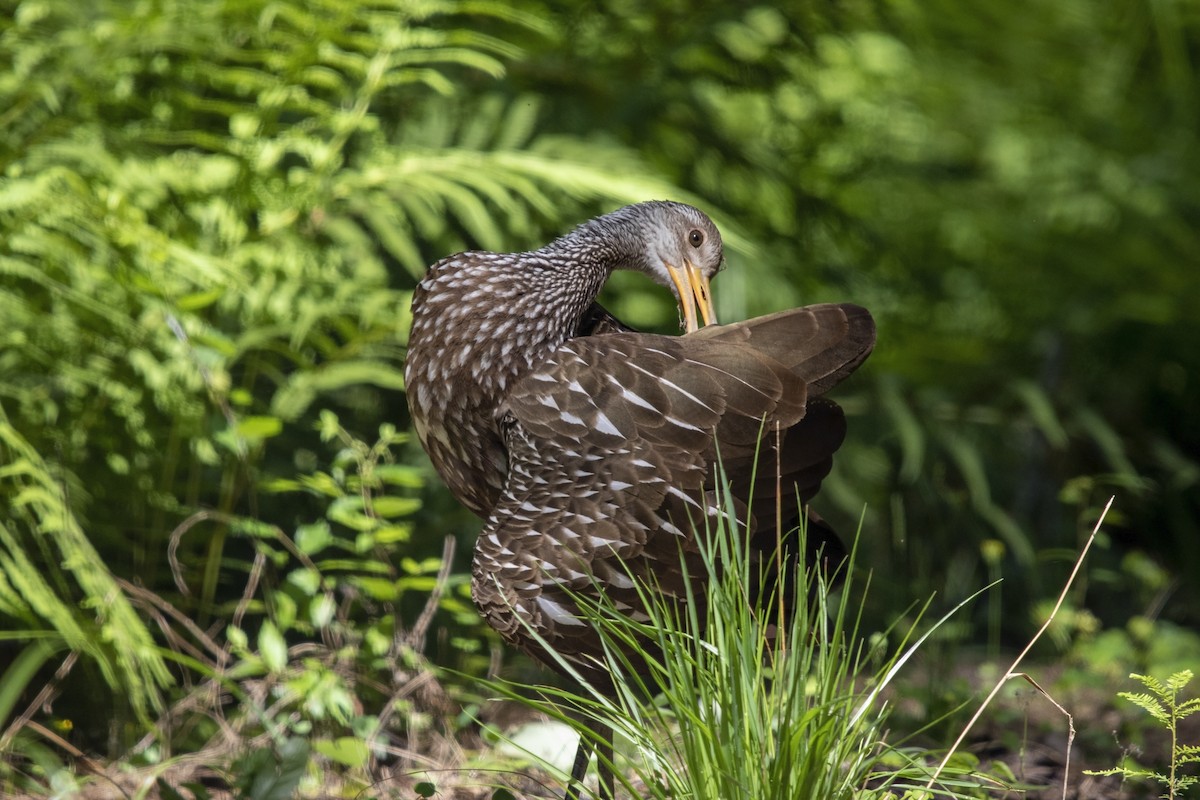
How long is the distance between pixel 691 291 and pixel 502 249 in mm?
1138

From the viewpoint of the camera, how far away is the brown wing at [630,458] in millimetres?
2496

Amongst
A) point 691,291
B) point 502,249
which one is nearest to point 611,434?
point 691,291

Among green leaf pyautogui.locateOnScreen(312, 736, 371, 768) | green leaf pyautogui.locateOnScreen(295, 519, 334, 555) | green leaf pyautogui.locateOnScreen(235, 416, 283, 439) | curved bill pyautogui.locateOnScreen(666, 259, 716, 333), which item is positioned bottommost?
green leaf pyautogui.locateOnScreen(312, 736, 371, 768)

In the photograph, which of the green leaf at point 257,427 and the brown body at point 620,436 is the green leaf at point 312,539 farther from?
the brown body at point 620,436

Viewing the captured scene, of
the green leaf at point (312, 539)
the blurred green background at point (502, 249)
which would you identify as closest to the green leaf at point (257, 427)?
the blurred green background at point (502, 249)

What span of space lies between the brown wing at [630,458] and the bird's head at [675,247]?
385mm

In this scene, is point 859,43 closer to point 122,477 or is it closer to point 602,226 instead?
point 602,226

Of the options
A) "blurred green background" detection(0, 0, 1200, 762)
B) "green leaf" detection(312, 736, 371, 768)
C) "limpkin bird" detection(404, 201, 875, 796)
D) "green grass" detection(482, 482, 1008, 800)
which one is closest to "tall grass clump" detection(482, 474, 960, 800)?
"green grass" detection(482, 482, 1008, 800)

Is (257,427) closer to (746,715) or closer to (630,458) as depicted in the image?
(630,458)

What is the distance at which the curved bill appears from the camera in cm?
302

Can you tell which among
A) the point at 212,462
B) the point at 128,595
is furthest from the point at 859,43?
the point at 128,595

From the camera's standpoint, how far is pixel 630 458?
2.57 m

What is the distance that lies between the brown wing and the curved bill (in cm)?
36

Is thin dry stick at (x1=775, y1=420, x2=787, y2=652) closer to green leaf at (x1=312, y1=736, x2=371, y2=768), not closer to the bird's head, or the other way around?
the bird's head
